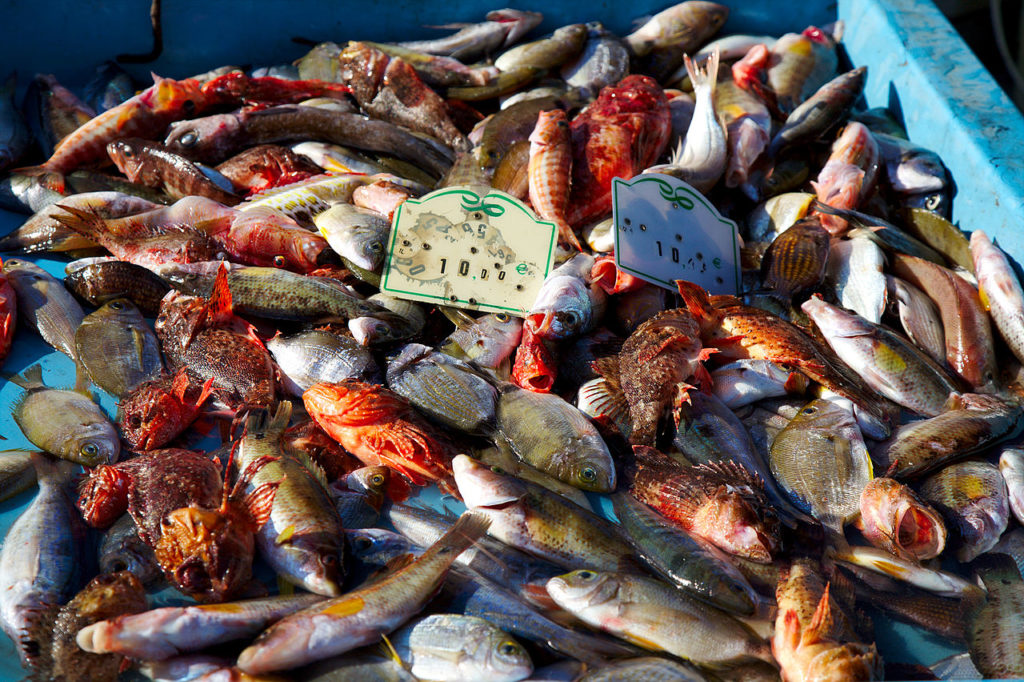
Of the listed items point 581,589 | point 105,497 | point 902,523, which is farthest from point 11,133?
point 902,523

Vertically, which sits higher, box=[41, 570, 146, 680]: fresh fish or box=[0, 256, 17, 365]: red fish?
box=[0, 256, 17, 365]: red fish

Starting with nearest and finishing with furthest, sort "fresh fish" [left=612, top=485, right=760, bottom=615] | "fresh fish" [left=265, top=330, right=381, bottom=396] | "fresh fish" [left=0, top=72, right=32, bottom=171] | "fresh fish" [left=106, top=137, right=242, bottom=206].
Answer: "fresh fish" [left=612, top=485, right=760, bottom=615] → "fresh fish" [left=265, top=330, right=381, bottom=396] → "fresh fish" [left=106, top=137, right=242, bottom=206] → "fresh fish" [left=0, top=72, right=32, bottom=171]

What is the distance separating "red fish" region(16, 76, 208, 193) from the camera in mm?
3986

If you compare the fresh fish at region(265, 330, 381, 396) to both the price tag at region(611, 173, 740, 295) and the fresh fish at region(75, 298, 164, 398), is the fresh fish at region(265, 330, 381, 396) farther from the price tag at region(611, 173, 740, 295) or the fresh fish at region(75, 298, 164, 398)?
the price tag at region(611, 173, 740, 295)

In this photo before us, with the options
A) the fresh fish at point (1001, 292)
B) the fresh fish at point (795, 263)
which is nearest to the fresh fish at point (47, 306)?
the fresh fish at point (795, 263)

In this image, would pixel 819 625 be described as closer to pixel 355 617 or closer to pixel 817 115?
pixel 355 617

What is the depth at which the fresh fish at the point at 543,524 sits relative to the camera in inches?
87.9

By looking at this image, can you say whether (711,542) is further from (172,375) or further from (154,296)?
(154,296)

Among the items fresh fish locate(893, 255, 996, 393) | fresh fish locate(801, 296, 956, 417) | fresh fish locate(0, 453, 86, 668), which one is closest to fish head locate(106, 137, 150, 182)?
fresh fish locate(0, 453, 86, 668)

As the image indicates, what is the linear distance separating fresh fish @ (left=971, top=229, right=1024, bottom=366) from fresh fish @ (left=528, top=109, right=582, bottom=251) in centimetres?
182

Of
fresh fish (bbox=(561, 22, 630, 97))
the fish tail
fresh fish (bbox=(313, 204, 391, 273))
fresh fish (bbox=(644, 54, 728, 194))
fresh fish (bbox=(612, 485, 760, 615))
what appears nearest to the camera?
fresh fish (bbox=(612, 485, 760, 615))

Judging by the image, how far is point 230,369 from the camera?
2760 millimetres

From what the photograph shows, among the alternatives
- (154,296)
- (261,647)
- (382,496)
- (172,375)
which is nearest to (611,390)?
(382,496)

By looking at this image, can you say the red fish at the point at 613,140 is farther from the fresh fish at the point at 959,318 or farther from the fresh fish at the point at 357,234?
the fresh fish at the point at 959,318
